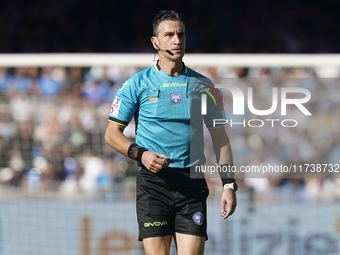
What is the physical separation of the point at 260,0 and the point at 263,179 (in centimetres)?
869

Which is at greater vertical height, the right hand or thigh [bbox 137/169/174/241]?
the right hand

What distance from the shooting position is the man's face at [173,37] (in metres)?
3.27

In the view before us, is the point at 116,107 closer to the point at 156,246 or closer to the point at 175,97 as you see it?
the point at 175,97

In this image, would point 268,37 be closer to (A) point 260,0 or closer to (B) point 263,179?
(A) point 260,0

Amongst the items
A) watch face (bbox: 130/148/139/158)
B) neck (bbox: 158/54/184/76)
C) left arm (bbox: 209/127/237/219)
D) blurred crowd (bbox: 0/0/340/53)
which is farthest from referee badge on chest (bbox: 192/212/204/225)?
blurred crowd (bbox: 0/0/340/53)

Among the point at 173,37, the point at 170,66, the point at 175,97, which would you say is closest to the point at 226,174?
the point at 175,97

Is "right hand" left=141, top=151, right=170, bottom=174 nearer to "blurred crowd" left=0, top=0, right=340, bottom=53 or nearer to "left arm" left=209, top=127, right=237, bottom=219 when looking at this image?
"left arm" left=209, top=127, right=237, bottom=219

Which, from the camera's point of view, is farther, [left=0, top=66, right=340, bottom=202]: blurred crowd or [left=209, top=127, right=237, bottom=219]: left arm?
Answer: [left=0, top=66, right=340, bottom=202]: blurred crowd

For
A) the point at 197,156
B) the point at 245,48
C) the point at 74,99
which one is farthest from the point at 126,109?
the point at 245,48

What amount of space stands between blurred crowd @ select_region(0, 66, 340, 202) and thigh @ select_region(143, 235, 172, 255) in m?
1.98

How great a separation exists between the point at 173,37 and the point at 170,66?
0.24 meters

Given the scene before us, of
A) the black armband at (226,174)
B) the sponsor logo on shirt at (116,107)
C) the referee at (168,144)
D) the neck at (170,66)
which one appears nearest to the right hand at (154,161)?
the referee at (168,144)

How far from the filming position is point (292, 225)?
5.43m

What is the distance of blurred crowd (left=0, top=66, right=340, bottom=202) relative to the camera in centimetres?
520
